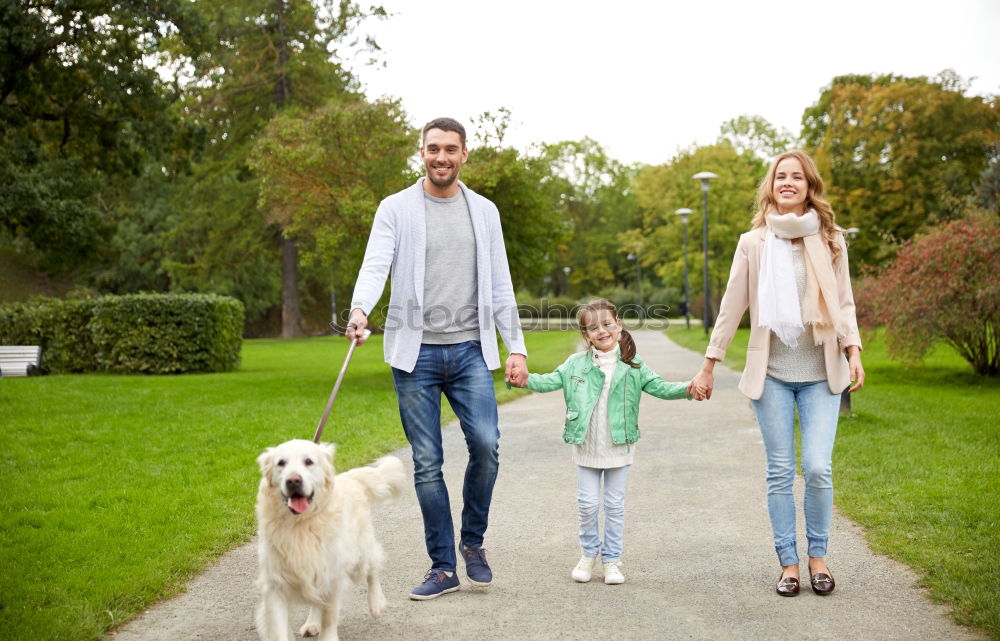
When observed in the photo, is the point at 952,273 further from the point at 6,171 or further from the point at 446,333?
the point at 6,171

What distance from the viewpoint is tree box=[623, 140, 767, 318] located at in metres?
44.7

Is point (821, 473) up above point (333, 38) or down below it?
below

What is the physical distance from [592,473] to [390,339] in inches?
54.1

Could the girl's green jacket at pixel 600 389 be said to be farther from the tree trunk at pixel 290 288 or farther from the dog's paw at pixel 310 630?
the tree trunk at pixel 290 288

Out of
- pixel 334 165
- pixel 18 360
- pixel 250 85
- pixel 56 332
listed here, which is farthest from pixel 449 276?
pixel 250 85

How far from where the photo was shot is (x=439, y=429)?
15.3 ft

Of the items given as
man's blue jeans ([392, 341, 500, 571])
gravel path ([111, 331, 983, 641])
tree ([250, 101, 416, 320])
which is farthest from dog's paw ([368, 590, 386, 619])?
tree ([250, 101, 416, 320])

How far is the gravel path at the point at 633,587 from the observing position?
410 centimetres

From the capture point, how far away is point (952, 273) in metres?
14.7

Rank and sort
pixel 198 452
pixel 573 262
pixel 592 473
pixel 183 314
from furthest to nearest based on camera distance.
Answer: pixel 573 262, pixel 183 314, pixel 198 452, pixel 592 473

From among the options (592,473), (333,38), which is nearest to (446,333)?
(592,473)

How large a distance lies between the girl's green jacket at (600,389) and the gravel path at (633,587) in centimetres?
82

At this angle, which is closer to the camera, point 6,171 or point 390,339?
point 390,339

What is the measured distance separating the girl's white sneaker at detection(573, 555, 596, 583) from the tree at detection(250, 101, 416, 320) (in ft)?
42.5
